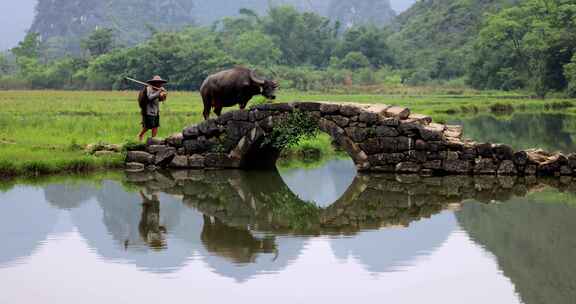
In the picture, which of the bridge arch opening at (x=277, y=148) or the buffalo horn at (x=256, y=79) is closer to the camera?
the bridge arch opening at (x=277, y=148)

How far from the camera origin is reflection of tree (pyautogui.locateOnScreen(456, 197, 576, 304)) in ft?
26.1

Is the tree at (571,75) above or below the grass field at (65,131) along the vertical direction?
above

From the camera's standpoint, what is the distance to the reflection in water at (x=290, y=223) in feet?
29.3

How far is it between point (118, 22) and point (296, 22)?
39.9 metres

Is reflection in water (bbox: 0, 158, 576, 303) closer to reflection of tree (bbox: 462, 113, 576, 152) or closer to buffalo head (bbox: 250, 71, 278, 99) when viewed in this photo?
buffalo head (bbox: 250, 71, 278, 99)

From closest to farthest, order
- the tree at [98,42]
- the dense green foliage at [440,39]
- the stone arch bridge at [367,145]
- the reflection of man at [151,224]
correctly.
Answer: the reflection of man at [151,224], the stone arch bridge at [367,145], the dense green foliage at [440,39], the tree at [98,42]

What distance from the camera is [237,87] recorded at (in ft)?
52.6

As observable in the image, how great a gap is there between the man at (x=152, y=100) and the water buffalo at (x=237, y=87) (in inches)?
A: 35.9

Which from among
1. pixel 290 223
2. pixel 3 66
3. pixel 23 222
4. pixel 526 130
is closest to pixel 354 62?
pixel 3 66

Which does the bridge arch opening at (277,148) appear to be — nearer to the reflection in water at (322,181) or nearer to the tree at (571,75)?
the reflection in water at (322,181)

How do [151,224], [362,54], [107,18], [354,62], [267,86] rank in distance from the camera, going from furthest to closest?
1. [107,18]
2. [362,54]
3. [354,62]
4. [267,86]
5. [151,224]

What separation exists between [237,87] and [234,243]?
6.52 m

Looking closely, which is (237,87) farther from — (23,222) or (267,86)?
(23,222)

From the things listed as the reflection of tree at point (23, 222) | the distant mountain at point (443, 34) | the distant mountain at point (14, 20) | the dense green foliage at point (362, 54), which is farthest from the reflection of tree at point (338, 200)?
the distant mountain at point (14, 20)
